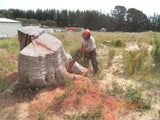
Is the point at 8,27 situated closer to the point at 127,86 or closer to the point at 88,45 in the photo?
the point at 88,45

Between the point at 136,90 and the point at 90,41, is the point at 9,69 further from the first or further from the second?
the point at 136,90

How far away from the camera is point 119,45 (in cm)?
915

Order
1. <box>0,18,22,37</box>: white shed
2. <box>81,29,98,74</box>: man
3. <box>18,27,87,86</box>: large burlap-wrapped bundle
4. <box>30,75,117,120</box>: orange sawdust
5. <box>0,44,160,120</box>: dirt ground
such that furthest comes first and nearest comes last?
<box>0,18,22,37</box>: white shed < <box>81,29,98,74</box>: man < <box>18,27,87,86</box>: large burlap-wrapped bundle < <box>30,75,117,120</box>: orange sawdust < <box>0,44,160,120</box>: dirt ground

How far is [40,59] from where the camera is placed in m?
2.83

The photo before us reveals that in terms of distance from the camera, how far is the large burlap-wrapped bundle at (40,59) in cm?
283

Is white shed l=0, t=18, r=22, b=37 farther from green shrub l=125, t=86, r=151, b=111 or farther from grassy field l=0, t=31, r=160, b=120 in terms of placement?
green shrub l=125, t=86, r=151, b=111

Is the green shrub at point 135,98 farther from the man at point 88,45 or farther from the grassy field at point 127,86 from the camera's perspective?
the man at point 88,45

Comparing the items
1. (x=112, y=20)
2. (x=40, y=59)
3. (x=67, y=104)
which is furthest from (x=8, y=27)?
(x=112, y=20)

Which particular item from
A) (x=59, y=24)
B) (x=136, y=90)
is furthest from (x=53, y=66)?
(x=59, y=24)

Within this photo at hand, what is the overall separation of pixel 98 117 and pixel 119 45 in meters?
7.33

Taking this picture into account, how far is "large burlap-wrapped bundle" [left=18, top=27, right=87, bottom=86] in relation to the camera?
2825 mm

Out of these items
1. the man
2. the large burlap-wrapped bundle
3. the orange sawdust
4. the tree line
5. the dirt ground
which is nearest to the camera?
the dirt ground

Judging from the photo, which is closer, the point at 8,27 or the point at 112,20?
the point at 8,27

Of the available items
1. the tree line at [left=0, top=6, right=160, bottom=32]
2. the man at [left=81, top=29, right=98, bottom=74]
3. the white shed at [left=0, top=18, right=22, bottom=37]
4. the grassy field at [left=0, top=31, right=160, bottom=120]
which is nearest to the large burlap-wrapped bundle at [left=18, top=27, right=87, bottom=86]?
the grassy field at [left=0, top=31, right=160, bottom=120]
